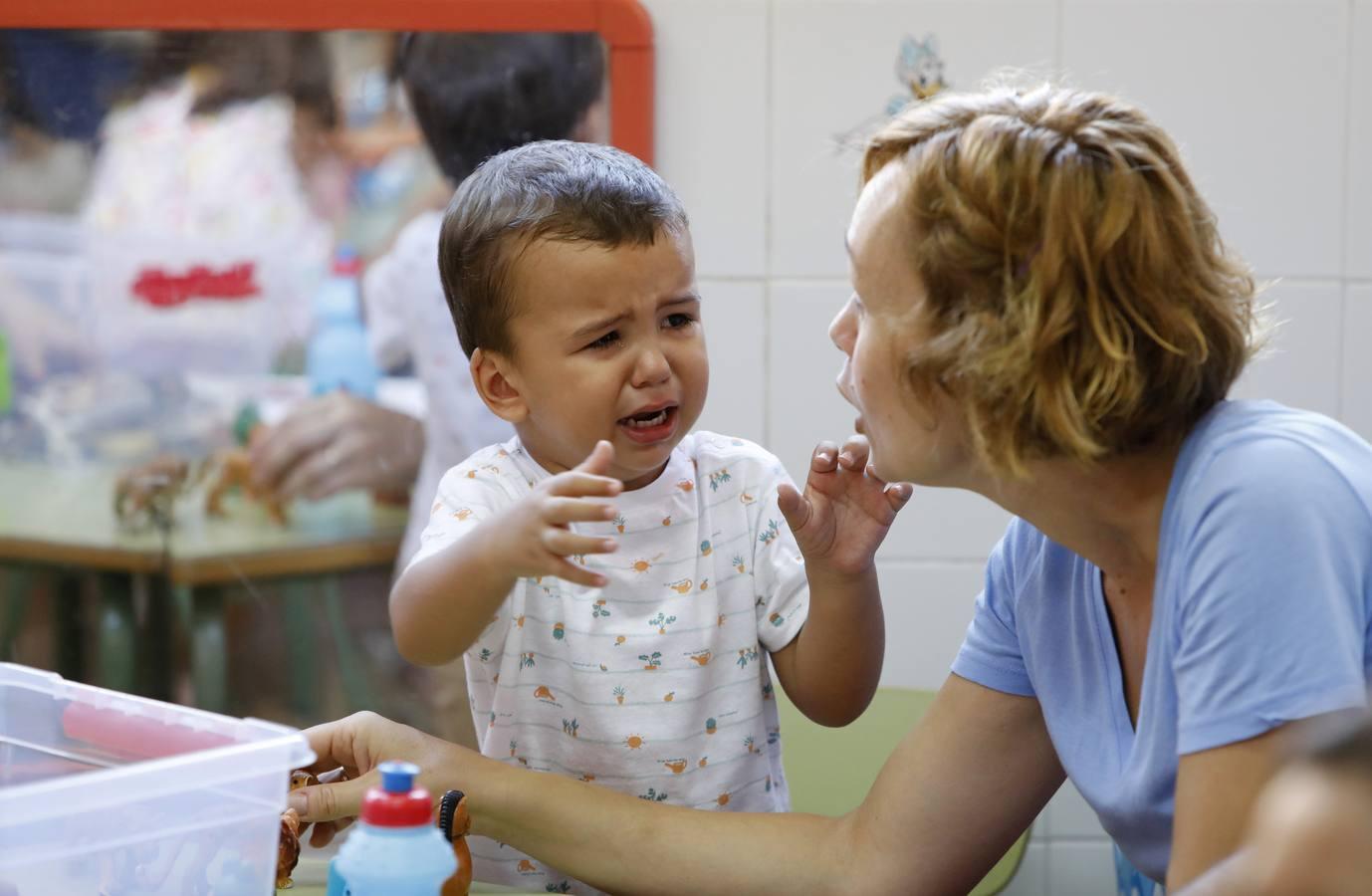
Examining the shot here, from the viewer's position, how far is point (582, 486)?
95 cm

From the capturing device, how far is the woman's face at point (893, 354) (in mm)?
995

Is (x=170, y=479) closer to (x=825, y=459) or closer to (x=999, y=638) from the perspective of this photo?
(x=825, y=459)

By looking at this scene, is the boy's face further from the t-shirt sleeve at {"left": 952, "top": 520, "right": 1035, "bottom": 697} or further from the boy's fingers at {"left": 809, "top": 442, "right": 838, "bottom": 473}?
the t-shirt sleeve at {"left": 952, "top": 520, "right": 1035, "bottom": 697}

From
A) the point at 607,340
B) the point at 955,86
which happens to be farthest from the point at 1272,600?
the point at 955,86

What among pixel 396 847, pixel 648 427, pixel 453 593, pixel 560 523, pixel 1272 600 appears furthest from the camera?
pixel 648 427

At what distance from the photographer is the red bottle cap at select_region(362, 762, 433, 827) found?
0.76 m

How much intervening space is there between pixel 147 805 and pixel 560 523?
0.31m

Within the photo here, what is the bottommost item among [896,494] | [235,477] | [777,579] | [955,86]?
[235,477]

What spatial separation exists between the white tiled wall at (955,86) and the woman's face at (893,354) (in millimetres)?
1036

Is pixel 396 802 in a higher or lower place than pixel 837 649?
higher

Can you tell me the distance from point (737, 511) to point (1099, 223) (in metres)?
0.54

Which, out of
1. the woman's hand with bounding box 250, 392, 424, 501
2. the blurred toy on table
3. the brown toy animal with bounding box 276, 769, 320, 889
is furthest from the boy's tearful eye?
the blurred toy on table

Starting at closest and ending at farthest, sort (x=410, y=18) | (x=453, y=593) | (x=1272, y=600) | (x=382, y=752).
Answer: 1. (x=1272, y=600)
2. (x=453, y=593)
3. (x=382, y=752)
4. (x=410, y=18)

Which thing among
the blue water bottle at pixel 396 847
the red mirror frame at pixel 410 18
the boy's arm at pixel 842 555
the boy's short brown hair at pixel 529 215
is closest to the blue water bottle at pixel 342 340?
the red mirror frame at pixel 410 18
